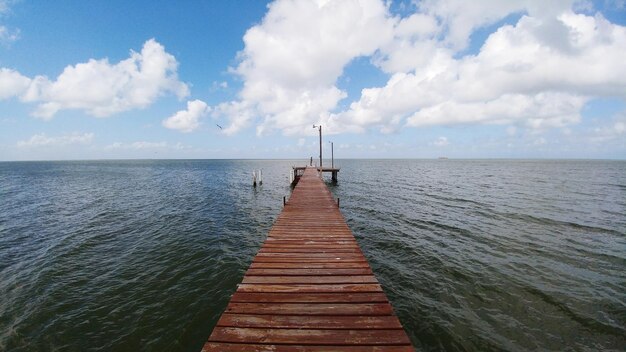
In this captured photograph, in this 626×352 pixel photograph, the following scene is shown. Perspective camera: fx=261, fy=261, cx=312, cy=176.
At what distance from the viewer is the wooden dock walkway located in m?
3.74

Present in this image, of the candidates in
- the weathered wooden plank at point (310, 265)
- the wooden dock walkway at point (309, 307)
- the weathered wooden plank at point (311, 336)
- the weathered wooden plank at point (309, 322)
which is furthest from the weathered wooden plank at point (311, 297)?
the weathered wooden plank at point (310, 265)

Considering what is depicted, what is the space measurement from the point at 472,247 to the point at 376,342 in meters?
10.2

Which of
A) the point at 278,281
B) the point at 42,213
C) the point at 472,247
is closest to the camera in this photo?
the point at 278,281

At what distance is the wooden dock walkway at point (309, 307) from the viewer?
3742 millimetres

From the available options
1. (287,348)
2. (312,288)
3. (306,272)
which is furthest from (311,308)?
(306,272)

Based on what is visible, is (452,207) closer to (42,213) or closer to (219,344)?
(219,344)

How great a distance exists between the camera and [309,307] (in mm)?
4672

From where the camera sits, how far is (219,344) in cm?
370

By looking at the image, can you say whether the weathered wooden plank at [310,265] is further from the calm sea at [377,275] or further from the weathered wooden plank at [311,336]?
the weathered wooden plank at [311,336]

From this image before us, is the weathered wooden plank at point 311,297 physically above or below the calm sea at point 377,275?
above

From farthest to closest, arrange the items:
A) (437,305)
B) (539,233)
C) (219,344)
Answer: (539,233) < (437,305) < (219,344)

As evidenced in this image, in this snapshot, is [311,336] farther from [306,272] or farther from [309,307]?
[306,272]

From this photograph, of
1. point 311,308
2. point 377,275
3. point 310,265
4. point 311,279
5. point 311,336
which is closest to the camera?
point 311,336

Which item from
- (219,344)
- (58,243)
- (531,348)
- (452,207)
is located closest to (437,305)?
(531,348)
